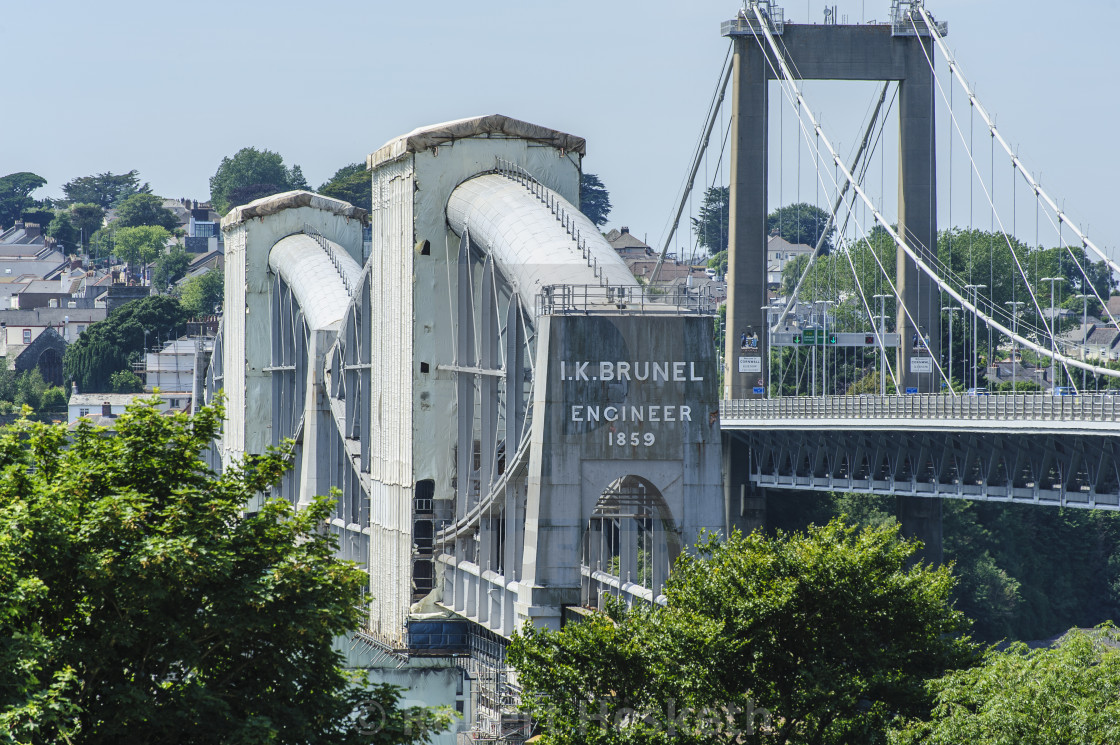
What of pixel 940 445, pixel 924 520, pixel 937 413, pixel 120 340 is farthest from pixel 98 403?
pixel 937 413

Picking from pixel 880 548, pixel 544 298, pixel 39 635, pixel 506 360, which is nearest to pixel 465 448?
pixel 506 360

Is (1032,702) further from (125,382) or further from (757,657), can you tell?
(125,382)

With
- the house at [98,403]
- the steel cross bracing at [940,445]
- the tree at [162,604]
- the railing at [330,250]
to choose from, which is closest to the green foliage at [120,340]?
the house at [98,403]

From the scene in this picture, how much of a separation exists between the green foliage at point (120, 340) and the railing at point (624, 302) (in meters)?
124

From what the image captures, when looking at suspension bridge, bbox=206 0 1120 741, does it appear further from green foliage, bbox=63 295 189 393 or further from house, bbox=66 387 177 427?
green foliage, bbox=63 295 189 393

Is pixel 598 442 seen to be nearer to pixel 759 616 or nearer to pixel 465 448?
pixel 759 616

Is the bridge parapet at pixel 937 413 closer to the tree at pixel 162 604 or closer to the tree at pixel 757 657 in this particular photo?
the tree at pixel 757 657

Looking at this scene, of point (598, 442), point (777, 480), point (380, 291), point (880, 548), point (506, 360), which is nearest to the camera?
point (880, 548)

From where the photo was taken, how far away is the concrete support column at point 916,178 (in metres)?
89.9

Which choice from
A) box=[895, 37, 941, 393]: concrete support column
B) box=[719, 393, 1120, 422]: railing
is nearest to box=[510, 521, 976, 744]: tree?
box=[719, 393, 1120, 422]: railing

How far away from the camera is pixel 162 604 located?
2441cm

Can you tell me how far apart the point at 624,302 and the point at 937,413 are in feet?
107

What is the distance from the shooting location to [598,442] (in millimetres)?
40688

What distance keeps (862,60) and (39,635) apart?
244ft
